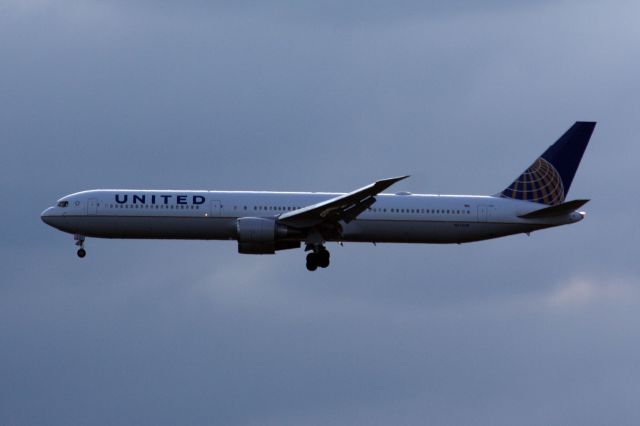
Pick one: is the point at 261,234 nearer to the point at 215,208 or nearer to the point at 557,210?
the point at 215,208

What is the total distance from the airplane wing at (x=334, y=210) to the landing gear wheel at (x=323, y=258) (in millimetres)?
1780

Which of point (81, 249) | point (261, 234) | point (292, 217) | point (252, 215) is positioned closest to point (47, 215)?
point (81, 249)

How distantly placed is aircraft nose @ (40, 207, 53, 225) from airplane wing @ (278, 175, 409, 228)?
1150cm

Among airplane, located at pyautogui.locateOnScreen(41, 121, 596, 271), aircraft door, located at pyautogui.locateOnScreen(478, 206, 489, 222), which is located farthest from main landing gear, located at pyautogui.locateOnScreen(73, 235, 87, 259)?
aircraft door, located at pyautogui.locateOnScreen(478, 206, 489, 222)

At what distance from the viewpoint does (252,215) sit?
73.8 m

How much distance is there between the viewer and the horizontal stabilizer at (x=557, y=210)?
240 ft

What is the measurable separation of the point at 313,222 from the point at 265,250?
271 centimetres

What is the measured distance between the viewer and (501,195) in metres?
77.2

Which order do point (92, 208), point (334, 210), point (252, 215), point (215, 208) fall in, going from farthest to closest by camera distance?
point (92, 208) → point (252, 215) → point (215, 208) → point (334, 210)

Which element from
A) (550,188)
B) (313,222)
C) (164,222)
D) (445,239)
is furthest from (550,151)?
(164,222)

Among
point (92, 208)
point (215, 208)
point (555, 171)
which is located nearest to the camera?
point (215, 208)

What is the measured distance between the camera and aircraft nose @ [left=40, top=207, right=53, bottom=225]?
248ft

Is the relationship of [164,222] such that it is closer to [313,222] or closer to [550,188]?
[313,222]

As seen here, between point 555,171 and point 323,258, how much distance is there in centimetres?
1334
